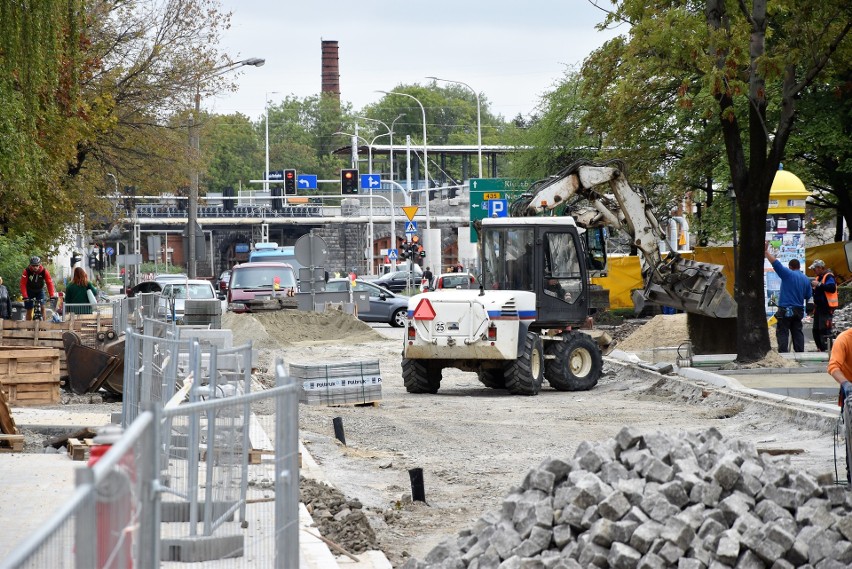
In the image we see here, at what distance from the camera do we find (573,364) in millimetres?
22266

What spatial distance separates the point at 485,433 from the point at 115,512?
41.0 ft

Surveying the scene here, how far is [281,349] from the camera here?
1312 inches

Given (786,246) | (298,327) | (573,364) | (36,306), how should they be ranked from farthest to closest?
(298,327)
(786,246)
(36,306)
(573,364)

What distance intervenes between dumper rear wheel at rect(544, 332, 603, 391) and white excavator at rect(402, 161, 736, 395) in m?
0.02

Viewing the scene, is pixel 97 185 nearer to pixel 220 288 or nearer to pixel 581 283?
pixel 581 283

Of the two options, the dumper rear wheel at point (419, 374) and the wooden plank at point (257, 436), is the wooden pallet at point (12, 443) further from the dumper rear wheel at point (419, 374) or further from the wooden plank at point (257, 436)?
the dumper rear wheel at point (419, 374)

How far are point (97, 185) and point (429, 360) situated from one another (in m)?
14.9

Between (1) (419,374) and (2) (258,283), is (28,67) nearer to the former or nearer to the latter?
(1) (419,374)

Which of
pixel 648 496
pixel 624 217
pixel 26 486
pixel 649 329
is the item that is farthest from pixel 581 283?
pixel 648 496

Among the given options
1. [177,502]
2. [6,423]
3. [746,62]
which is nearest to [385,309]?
[746,62]

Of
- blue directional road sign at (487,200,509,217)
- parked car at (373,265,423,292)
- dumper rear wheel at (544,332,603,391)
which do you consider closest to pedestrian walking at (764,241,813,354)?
dumper rear wheel at (544,332,603,391)

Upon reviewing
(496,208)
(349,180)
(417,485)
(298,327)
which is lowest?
(417,485)

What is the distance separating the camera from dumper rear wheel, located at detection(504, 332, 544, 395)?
2089 centimetres

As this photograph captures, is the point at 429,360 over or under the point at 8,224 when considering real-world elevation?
under
